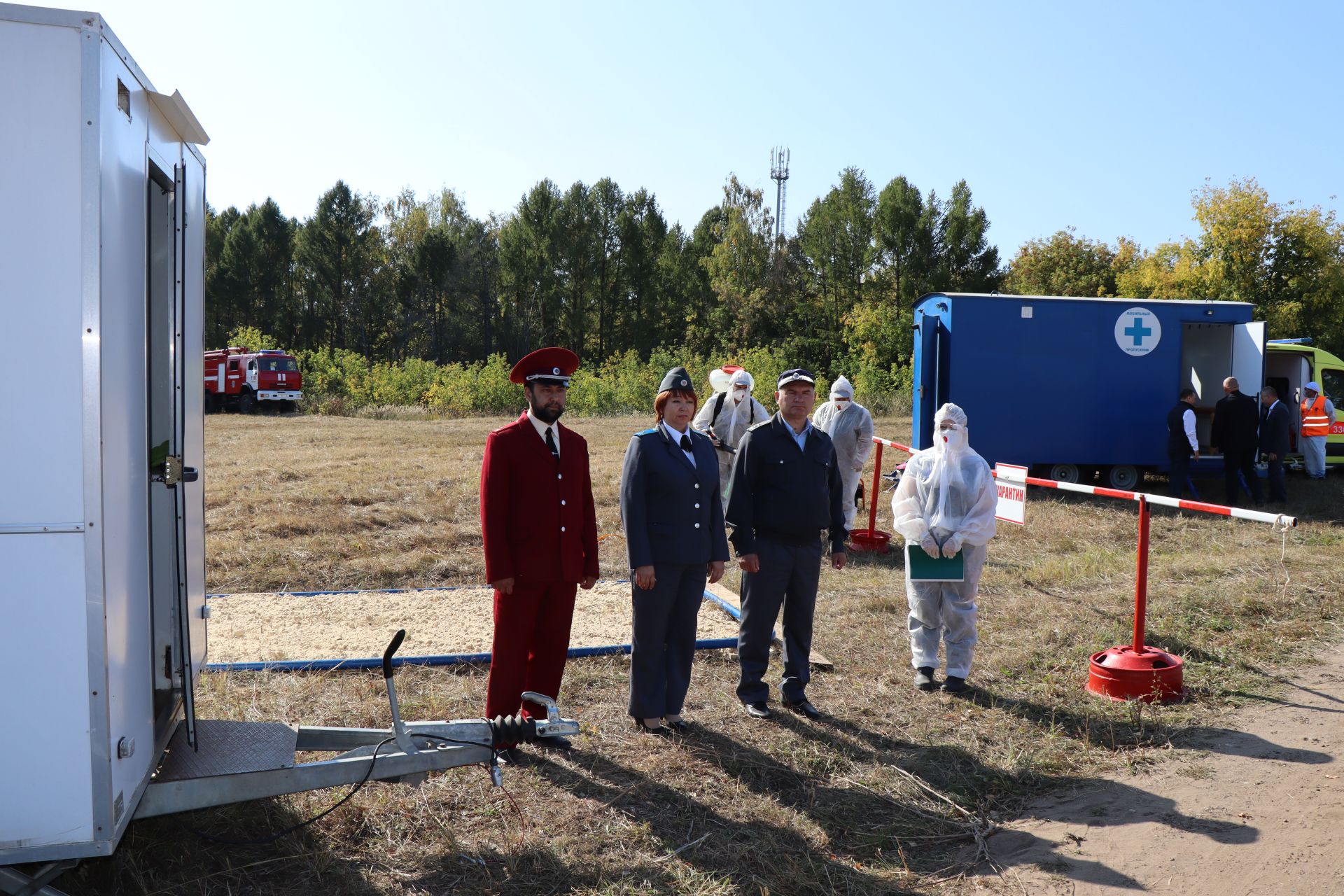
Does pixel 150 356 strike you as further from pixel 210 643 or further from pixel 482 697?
pixel 210 643

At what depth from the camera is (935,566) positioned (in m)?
5.77

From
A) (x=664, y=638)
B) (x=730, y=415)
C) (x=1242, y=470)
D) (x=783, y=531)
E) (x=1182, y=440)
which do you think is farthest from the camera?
(x=1242, y=470)

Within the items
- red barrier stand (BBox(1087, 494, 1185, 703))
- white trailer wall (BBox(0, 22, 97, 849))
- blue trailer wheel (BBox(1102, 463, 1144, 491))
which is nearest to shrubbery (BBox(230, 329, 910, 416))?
blue trailer wheel (BBox(1102, 463, 1144, 491))

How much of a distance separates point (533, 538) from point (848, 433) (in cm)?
502

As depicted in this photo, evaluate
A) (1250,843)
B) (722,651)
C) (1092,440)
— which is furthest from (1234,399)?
(1250,843)

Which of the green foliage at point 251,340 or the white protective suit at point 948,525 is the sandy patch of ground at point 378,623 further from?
the green foliage at point 251,340

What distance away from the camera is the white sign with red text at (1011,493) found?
754 cm

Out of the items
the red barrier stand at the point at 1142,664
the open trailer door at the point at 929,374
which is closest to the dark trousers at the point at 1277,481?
the open trailer door at the point at 929,374

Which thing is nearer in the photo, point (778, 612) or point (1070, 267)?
point (778, 612)

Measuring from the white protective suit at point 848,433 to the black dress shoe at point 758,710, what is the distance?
12.5ft

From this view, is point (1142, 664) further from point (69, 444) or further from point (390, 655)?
point (69, 444)

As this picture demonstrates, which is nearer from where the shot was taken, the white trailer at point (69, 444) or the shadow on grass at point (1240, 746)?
the white trailer at point (69, 444)

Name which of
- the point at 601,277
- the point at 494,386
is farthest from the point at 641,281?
the point at 494,386

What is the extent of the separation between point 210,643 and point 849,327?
3906 centimetres
